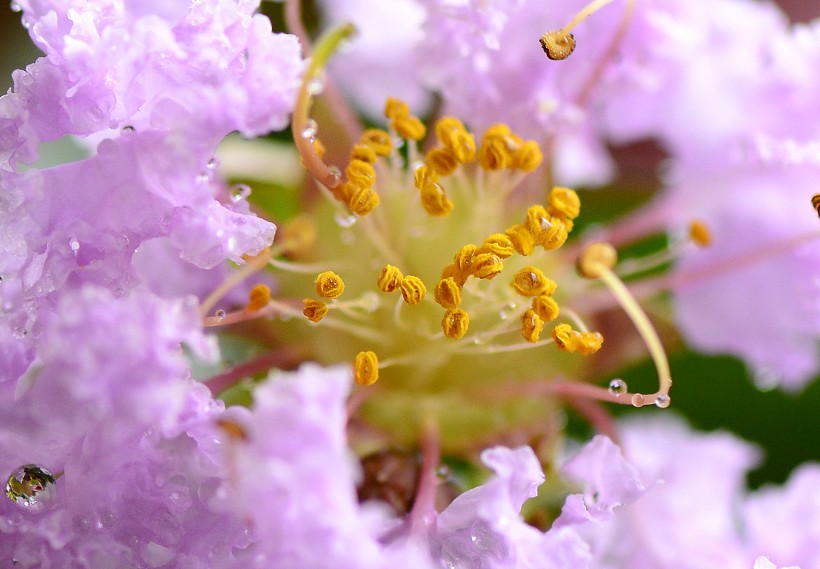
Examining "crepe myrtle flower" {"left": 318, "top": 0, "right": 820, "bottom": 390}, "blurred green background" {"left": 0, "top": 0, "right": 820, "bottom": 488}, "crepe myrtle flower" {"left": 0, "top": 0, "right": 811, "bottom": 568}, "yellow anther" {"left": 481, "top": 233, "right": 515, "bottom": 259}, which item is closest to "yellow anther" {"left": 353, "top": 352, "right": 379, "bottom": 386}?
"crepe myrtle flower" {"left": 0, "top": 0, "right": 811, "bottom": 568}

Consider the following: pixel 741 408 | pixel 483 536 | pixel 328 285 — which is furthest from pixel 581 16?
pixel 741 408

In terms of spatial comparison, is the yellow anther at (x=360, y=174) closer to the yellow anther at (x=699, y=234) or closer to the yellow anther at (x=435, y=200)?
the yellow anther at (x=435, y=200)

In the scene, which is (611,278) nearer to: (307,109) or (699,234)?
(699,234)

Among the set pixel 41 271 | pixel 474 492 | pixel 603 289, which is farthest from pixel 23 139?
pixel 603 289

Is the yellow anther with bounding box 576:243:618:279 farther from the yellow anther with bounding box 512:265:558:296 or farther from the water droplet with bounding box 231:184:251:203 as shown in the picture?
the water droplet with bounding box 231:184:251:203

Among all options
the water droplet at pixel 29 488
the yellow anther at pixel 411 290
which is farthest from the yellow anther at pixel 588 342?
the water droplet at pixel 29 488

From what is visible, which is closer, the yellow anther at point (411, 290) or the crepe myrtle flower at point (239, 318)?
the crepe myrtle flower at point (239, 318)

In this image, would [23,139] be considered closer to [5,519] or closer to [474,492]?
[5,519]
